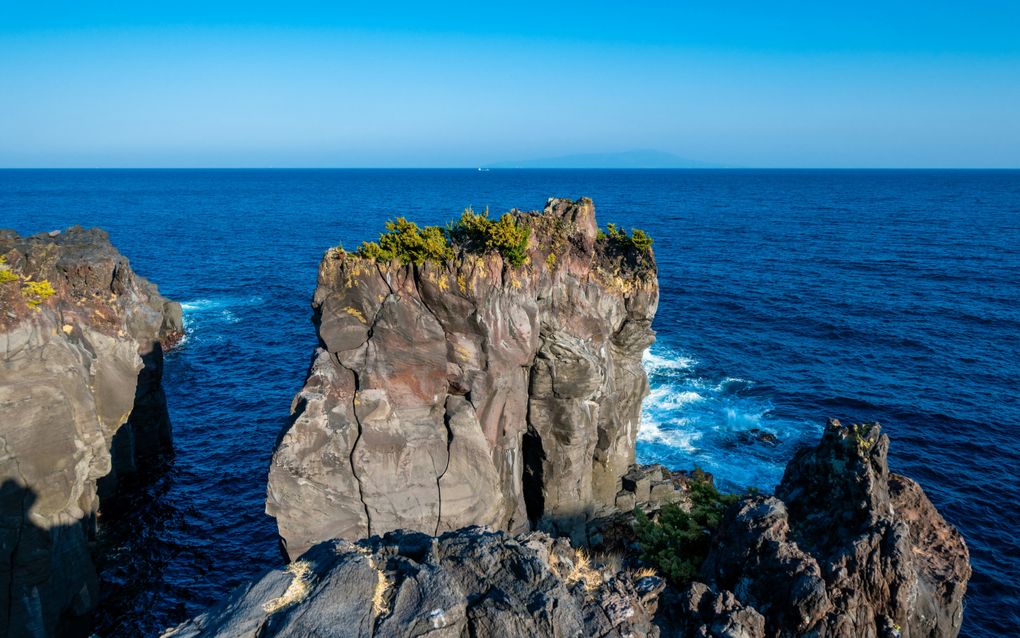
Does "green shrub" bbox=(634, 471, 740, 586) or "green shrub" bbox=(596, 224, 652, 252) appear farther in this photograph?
"green shrub" bbox=(596, 224, 652, 252)

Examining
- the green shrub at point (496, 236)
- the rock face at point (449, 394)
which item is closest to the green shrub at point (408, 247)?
the rock face at point (449, 394)

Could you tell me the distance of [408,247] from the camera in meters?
29.6

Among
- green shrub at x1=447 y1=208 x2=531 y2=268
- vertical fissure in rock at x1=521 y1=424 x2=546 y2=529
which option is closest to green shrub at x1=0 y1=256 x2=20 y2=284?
green shrub at x1=447 y1=208 x2=531 y2=268

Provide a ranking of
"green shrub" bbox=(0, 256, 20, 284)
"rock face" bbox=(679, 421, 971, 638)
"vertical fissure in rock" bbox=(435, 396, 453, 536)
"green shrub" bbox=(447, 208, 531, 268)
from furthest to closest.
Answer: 1. "green shrub" bbox=(447, 208, 531, 268)
2. "vertical fissure in rock" bbox=(435, 396, 453, 536)
3. "green shrub" bbox=(0, 256, 20, 284)
4. "rock face" bbox=(679, 421, 971, 638)

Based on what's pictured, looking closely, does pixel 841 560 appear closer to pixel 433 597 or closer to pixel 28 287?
pixel 433 597

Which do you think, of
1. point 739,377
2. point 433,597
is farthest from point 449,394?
point 739,377

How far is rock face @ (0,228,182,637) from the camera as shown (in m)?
27.5

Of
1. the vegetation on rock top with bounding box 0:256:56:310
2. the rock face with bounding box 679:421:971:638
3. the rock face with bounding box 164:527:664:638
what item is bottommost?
the rock face with bounding box 679:421:971:638

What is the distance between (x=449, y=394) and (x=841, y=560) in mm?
17901

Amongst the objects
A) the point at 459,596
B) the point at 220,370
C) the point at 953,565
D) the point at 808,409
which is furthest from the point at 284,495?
the point at 808,409

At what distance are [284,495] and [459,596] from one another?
1562cm

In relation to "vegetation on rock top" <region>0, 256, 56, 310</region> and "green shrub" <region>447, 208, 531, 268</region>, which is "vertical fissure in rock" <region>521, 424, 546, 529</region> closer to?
"green shrub" <region>447, 208, 531, 268</region>

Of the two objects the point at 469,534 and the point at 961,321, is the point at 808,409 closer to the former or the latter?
the point at 961,321

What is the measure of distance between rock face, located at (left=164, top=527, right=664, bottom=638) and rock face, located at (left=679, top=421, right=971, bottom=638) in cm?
284
